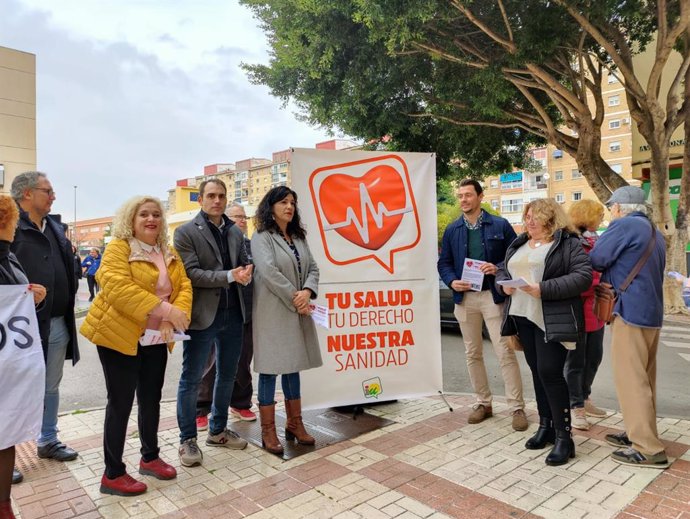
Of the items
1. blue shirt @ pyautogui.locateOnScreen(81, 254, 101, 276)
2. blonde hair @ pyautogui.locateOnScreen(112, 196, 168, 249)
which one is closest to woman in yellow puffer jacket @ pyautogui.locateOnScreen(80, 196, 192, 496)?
blonde hair @ pyautogui.locateOnScreen(112, 196, 168, 249)

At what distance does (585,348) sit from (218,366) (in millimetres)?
3256

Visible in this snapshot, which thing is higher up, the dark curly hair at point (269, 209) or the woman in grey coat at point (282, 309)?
the dark curly hair at point (269, 209)

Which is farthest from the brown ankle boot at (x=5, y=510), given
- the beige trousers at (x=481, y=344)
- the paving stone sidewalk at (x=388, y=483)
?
the beige trousers at (x=481, y=344)

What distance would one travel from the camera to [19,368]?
99.2 inches

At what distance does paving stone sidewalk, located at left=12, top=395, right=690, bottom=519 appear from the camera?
2.86 meters

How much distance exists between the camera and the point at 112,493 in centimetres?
308

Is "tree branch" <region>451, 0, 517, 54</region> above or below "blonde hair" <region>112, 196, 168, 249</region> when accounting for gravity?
above

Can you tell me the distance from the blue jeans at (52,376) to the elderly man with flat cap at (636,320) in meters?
4.14

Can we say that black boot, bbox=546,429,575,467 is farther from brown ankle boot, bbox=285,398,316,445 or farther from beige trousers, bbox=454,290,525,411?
brown ankle boot, bbox=285,398,316,445

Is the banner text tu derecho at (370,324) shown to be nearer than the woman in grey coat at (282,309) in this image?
No

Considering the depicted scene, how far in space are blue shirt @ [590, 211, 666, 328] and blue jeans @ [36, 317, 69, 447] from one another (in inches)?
162

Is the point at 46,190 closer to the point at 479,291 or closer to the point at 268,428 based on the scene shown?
the point at 268,428

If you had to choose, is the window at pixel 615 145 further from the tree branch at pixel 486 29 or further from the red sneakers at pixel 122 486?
the red sneakers at pixel 122 486

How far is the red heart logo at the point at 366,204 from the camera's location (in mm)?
4383
